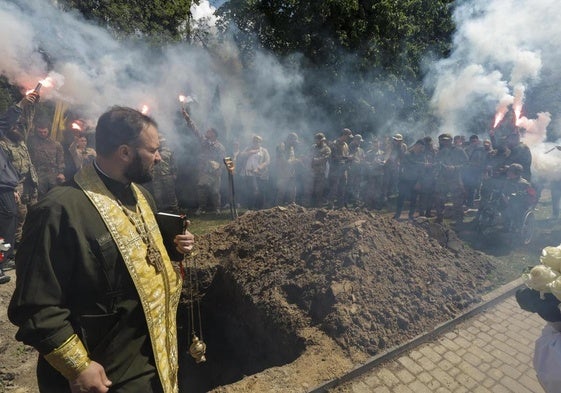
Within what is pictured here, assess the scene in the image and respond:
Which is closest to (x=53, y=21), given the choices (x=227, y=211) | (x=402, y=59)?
(x=227, y=211)

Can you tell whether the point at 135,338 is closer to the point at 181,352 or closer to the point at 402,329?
the point at 402,329

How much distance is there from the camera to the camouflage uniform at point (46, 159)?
7.61m

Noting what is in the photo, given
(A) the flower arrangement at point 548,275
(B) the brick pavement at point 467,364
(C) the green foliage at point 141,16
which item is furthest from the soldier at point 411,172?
(C) the green foliage at point 141,16

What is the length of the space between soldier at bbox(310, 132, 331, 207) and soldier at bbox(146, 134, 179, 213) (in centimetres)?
400

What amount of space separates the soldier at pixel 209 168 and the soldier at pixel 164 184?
80 centimetres

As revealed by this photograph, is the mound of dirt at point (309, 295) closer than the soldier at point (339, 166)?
Yes

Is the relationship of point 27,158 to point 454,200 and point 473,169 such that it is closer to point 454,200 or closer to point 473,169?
point 454,200

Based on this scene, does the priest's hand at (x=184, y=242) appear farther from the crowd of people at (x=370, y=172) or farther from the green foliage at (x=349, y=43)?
the green foliage at (x=349, y=43)

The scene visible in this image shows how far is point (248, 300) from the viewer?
201 inches

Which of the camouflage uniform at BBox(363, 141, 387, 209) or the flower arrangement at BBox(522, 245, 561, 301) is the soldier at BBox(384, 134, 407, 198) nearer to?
the camouflage uniform at BBox(363, 141, 387, 209)

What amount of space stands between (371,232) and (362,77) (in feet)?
30.8

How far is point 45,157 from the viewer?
7.71 m

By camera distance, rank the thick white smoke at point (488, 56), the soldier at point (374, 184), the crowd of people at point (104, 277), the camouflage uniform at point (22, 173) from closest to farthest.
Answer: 1. the crowd of people at point (104, 277)
2. the camouflage uniform at point (22, 173)
3. the soldier at point (374, 184)
4. the thick white smoke at point (488, 56)

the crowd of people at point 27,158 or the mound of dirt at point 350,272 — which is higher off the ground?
the crowd of people at point 27,158
